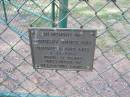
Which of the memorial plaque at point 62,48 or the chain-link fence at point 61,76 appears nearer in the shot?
the memorial plaque at point 62,48

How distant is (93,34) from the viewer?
1738 millimetres

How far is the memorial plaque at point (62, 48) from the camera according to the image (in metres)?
1.76

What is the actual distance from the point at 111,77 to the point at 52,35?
147 centimetres

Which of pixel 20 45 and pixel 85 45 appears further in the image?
pixel 20 45

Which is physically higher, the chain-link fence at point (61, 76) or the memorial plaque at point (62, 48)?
the memorial plaque at point (62, 48)

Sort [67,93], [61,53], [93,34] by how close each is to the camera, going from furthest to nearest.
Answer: [67,93] < [61,53] < [93,34]

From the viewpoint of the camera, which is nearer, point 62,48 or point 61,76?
point 62,48

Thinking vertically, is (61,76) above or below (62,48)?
below

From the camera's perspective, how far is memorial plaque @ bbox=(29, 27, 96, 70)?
1.76 m

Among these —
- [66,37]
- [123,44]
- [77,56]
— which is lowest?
[123,44]

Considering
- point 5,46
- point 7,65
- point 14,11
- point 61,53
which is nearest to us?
point 61,53

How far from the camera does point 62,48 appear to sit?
183 cm

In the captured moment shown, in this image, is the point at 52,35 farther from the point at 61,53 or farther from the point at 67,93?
the point at 67,93

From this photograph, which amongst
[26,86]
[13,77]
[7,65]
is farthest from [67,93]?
[7,65]
